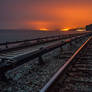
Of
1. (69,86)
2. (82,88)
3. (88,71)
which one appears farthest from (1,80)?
(88,71)

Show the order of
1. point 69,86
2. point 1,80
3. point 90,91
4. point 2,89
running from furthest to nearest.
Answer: point 1,80
point 2,89
point 69,86
point 90,91

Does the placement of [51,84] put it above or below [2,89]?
above

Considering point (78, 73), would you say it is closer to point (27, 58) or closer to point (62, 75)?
point (62, 75)

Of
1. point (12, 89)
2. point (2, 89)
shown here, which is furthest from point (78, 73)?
point (2, 89)

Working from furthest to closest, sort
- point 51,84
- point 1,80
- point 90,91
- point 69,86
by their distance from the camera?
point 1,80
point 69,86
point 90,91
point 51,84

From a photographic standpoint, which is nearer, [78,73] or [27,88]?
[27,88]

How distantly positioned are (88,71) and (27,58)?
2.41 meters

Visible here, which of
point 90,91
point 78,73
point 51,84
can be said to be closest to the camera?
point 51,84

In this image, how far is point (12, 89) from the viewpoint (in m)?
3.43

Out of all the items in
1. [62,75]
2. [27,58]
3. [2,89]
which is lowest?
[2,89]

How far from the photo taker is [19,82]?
391 cm

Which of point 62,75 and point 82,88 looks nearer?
point 82,88

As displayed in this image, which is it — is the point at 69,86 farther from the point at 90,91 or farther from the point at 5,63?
the point at 5,63

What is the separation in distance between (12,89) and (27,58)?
4.08 ft
